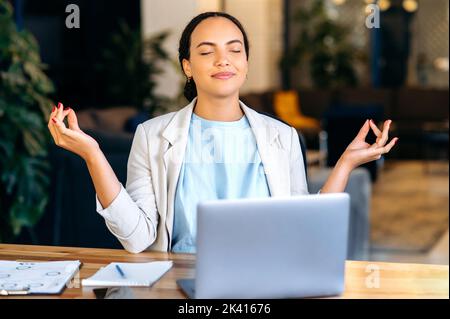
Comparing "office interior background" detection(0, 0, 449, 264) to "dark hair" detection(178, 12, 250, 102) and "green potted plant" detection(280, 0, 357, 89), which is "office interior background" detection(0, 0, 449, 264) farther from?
"dark hair" detection(178, 12, 250, 102)

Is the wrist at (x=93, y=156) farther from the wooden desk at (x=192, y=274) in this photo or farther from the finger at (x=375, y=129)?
the finger at (x=375, y=129)

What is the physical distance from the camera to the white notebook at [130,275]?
1567 mm

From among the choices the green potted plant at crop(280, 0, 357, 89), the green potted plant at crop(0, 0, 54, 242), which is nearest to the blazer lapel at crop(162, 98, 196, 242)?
the green potted plant at crop(0, 0, 54, 242)

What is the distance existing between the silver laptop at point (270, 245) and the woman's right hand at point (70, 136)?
0.46 metres

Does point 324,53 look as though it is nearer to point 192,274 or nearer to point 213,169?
point 213,169

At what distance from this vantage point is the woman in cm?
190

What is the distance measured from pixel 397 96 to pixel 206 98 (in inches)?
363

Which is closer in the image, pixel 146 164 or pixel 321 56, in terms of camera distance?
pixel 146 164

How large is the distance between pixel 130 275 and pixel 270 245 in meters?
0.38

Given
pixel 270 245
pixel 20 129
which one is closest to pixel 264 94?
pixel 20 129

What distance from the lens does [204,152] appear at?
1.96m
